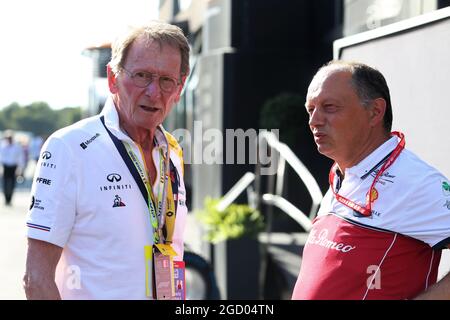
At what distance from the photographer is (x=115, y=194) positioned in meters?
2.71

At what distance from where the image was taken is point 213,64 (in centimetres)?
1244

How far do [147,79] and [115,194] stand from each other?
46cm

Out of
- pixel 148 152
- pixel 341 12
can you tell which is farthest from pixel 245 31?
pixel 148 152

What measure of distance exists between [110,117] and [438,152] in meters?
1.39

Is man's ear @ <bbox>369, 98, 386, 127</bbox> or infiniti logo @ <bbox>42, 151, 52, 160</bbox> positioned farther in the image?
man's ear @ <bbox>369, 98, 386, 127</bbox>

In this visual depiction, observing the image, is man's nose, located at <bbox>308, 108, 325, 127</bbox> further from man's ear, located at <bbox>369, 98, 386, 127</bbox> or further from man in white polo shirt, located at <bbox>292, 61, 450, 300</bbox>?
man's ear, located at <bbox>369, 98, 386, 127</bbox>

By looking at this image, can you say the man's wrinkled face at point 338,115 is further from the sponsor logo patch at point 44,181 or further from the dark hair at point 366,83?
the sponsor logo patch at point 44,181

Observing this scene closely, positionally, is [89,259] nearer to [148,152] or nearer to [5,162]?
[148,152]

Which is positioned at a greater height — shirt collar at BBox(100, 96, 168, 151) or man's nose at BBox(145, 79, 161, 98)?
man's nose at BBox(145, 79, 161, 98)

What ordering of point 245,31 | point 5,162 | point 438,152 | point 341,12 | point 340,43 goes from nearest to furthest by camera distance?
1. point 438,152
2. point 340,43
3. point 341,12
4. point 245,31
5. point 5,162

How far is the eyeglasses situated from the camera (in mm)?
2852

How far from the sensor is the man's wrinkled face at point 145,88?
283cm
